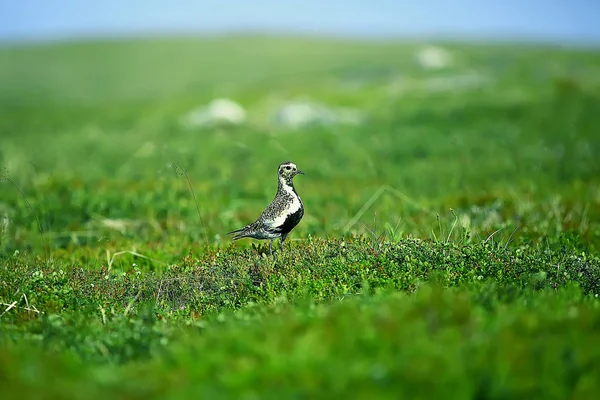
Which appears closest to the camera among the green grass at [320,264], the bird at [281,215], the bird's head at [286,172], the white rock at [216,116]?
the green grass at [320,264]

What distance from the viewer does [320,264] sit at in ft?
25.6

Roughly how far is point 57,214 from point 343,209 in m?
5.22

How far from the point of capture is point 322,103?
35.6 metres

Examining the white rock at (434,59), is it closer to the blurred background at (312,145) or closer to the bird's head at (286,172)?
the blurred background at (312,145)

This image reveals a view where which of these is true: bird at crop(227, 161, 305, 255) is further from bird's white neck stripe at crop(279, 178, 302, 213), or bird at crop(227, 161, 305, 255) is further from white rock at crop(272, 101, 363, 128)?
white rock at crop(272, 101, 363, 128)

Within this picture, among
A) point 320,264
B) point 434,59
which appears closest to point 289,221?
point 320,264

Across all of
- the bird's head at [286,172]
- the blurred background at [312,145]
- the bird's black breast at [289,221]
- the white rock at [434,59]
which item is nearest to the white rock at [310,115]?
the blurred background at [312,145]

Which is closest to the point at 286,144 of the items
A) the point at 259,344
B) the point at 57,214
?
the point at 57,214

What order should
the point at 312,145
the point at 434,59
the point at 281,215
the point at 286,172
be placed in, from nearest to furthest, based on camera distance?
the point at 281,215, the point at 286,172, the point at 312,145, the point at 434,59

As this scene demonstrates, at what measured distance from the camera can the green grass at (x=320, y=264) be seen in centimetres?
463

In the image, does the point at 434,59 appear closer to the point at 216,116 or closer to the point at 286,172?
the point at 216,116

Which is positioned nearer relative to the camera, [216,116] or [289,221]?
[289,221]

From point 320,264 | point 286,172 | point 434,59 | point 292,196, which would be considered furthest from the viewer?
point 434,59

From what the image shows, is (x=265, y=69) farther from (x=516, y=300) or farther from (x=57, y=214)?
(x=516, y=300)
